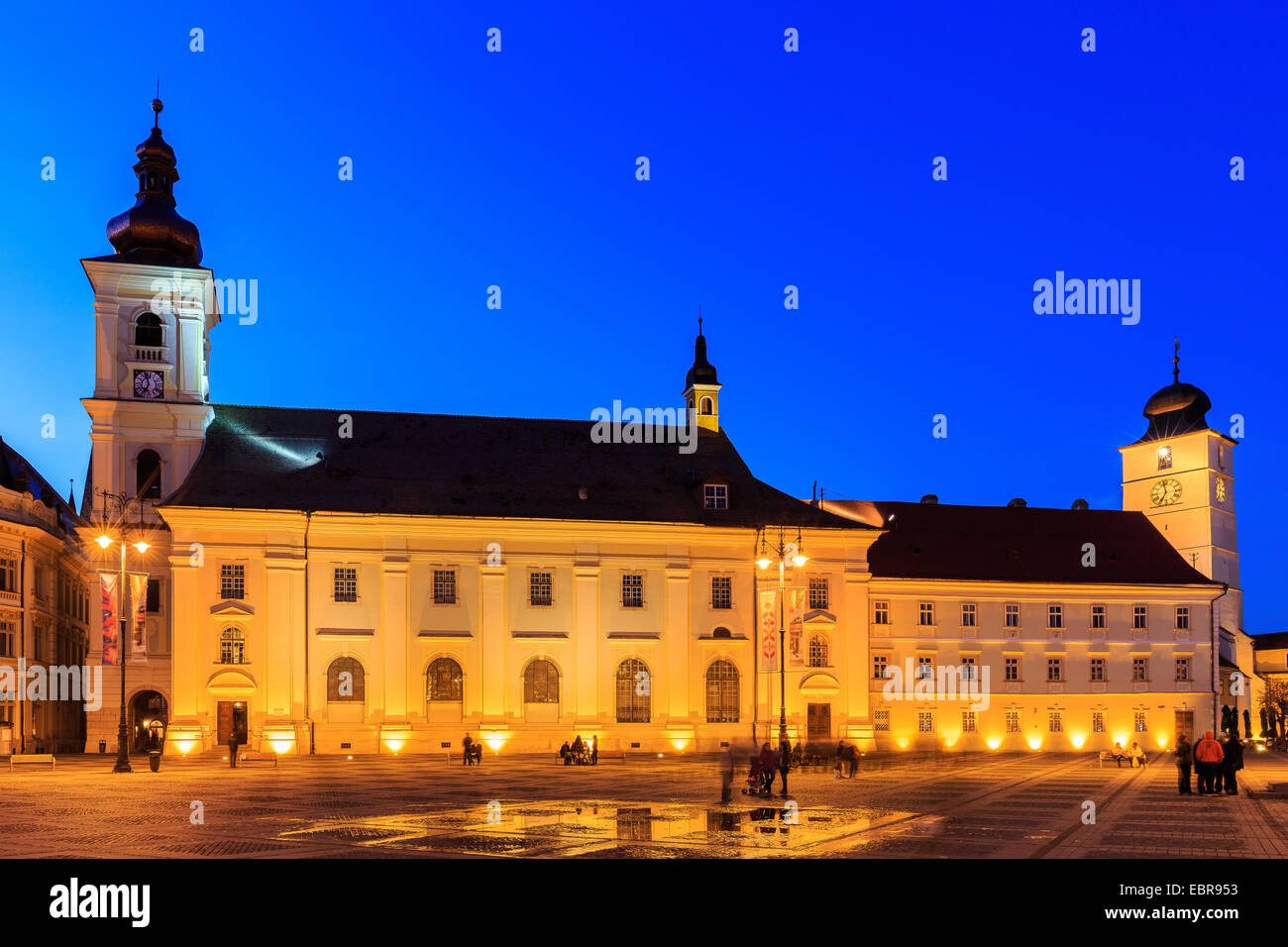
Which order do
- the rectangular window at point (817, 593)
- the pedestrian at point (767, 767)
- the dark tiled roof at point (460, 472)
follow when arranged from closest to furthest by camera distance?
the pedestrian at point (767, 767)
the dark tiled roof at point (460, 472)
the rectangular window at point (817, 593)

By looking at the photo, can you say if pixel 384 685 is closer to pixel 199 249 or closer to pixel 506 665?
pixel 506 665

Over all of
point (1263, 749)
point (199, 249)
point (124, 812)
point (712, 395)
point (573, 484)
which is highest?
point (199, 249)

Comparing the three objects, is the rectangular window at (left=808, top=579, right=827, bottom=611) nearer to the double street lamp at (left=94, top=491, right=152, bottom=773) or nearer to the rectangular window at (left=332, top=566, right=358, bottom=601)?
the rectangular window at (left=332, top=566, right=358, bottom=601)

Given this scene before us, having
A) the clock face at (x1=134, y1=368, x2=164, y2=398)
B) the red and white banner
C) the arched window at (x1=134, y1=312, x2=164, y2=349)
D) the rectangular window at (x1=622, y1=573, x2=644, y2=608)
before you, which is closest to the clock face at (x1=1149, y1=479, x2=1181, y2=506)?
the rectangular window at (x1=622, y1=573, x2=644, y2=608)

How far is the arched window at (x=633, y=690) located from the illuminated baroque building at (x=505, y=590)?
0.09 m

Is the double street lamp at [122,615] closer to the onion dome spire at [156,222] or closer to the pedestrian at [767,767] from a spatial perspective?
the onion dome spire at [156,222]

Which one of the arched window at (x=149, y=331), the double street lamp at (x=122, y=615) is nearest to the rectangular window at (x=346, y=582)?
the double street lamp at (x=122, y=615)

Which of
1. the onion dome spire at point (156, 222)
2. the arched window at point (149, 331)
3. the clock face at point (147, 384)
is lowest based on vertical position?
the clock face at point (147, 384)

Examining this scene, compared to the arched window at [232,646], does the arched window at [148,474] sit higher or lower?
higher

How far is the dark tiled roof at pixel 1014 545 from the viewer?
67562 mm

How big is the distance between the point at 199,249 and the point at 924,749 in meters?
43.0

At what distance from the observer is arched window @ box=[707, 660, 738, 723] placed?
59.8 metres
